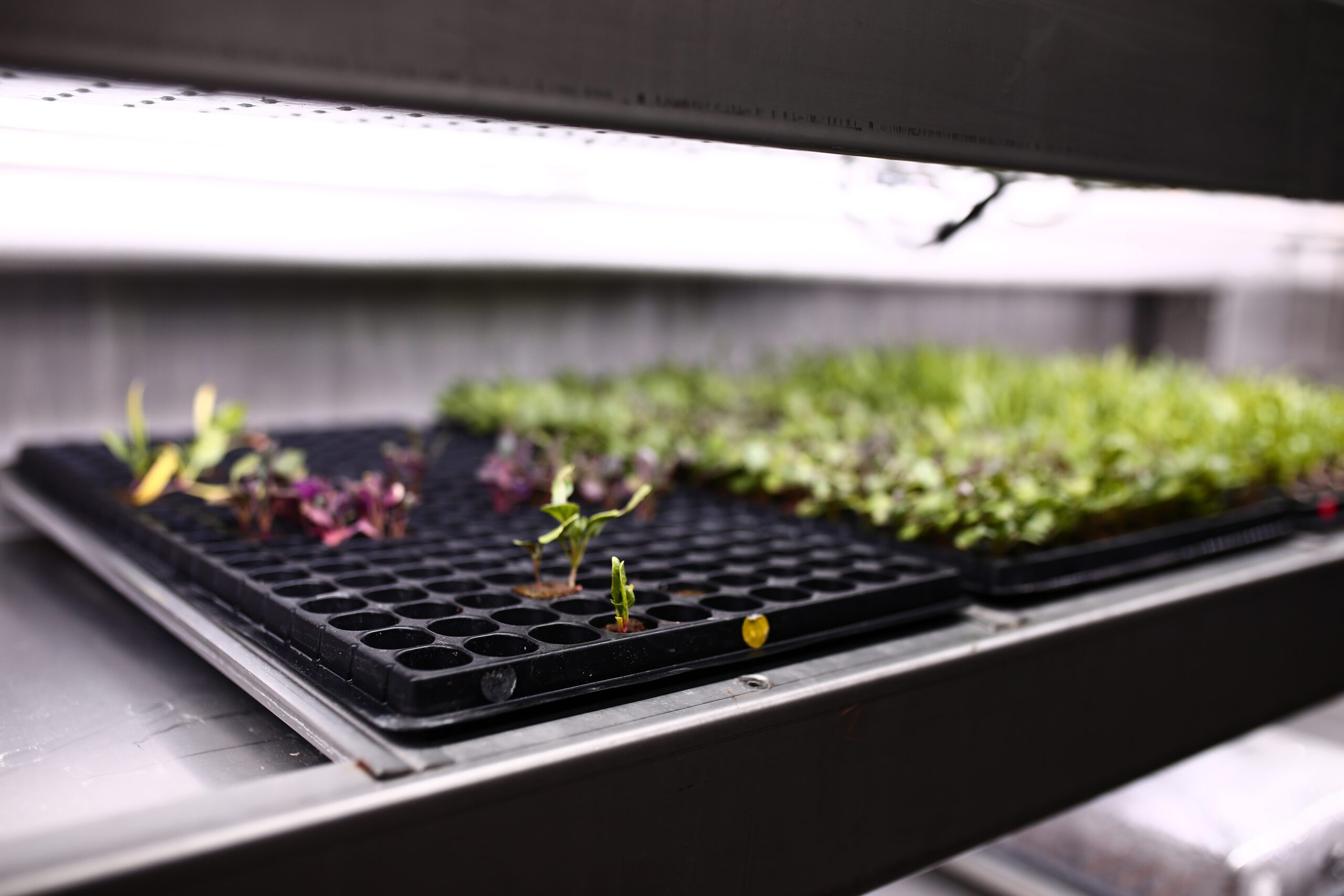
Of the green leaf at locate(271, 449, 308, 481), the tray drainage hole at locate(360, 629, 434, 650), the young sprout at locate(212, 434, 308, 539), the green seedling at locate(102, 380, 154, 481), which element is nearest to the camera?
the tray drainage hole at locate(360, 629, 434, 650)

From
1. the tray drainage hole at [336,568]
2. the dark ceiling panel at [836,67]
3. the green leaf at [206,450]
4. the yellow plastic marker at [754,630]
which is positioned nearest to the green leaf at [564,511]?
the yellow plastic marker at [754,630]

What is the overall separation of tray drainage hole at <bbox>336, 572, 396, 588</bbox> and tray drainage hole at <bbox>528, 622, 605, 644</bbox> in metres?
0.29

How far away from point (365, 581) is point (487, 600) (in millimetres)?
185

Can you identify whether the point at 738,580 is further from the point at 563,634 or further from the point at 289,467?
the point at 289,467

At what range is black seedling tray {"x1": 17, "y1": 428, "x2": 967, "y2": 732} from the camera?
870 millimetres

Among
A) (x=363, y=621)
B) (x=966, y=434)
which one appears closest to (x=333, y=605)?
(x=363, y=621)

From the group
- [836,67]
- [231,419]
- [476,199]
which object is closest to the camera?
[836,67]

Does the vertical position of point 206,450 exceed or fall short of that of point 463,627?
it exceeds it

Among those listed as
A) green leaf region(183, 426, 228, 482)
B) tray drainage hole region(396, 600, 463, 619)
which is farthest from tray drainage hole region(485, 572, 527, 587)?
green leaf region(183, 426, 228, 482)

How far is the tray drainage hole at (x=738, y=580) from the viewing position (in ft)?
3.92

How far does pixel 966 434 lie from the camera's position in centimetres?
201

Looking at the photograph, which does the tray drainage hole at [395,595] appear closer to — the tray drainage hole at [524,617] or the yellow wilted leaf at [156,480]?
the tray drainage hole at [524,617]

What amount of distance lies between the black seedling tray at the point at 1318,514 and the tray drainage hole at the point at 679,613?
1317 mm

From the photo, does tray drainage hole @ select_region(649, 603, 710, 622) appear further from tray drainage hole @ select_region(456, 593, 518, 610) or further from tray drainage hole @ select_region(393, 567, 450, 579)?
tray drainage hole @ select_region(393, 567, 450, 579)
